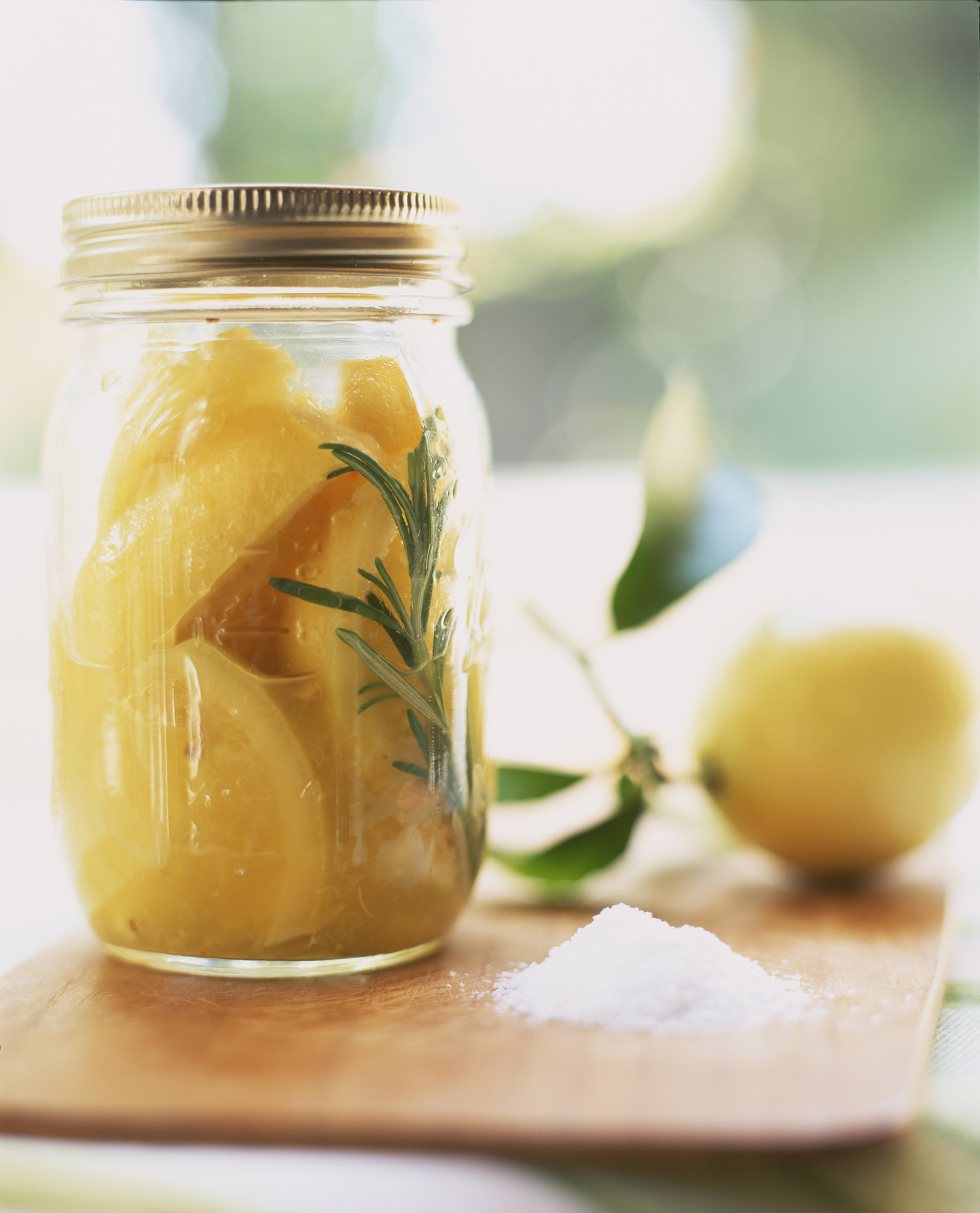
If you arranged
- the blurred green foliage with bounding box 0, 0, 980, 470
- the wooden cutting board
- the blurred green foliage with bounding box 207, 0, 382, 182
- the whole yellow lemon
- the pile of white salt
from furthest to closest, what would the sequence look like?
the blurred green foliage with bounding box 0, 0, 980, 470 < the blurred green foliage with bounding box 207, 0, 382, 182 < the whole yellow lemon < the pile of white salt < the wooden cutting board

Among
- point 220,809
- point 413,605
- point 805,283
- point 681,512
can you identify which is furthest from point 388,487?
point 805,283

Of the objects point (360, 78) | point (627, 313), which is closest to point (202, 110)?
point (360, 78)

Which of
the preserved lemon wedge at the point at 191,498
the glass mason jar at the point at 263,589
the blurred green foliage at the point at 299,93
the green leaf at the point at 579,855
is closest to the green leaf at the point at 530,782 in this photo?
the green leaf at the point at 579,855

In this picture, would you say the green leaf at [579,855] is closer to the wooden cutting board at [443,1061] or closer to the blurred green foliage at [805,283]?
the wooden cutting board at [443,1061]

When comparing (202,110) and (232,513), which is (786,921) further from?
(202,110)

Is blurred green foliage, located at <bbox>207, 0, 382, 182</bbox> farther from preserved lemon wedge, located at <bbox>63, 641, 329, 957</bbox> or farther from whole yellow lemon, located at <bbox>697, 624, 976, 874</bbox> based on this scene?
preserved lemon wedge, located at <bbox>63, 641, 329, 957</bbox>

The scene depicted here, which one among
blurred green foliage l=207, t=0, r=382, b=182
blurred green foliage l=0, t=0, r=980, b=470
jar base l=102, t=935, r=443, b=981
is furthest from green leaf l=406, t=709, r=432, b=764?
blurred green foliage l=0, t=0, r=980, b=470
